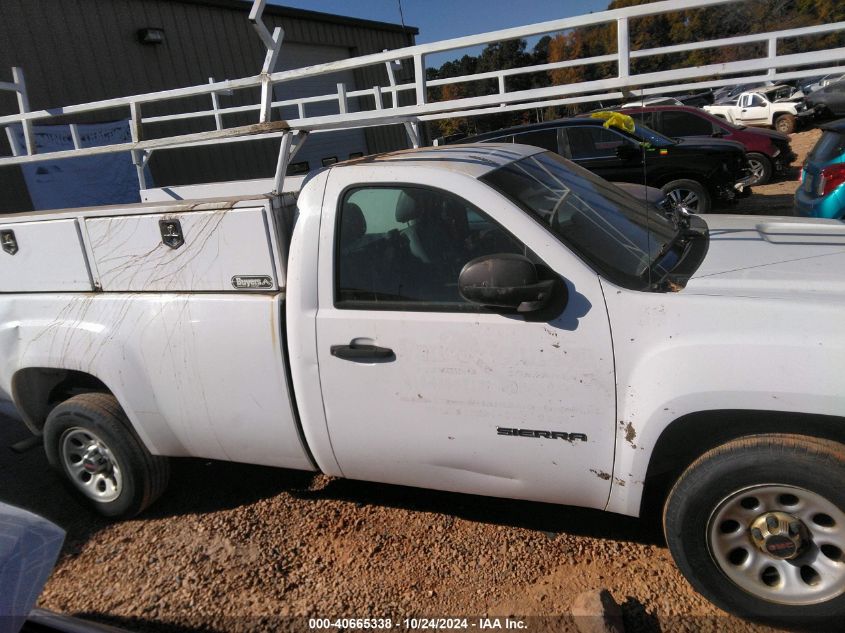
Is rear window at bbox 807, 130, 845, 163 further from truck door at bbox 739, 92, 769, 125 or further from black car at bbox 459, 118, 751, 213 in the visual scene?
truck door at bbox 739, 92, 769, 125

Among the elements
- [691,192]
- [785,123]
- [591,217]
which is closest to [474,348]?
[591,217]

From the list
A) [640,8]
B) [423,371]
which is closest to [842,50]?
[640,8]

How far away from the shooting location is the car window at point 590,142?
30.5 feet

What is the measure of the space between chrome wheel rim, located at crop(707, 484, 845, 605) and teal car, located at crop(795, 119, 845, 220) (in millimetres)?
4411

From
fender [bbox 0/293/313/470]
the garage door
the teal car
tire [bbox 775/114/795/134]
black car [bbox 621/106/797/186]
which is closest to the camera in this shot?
fender [bbox 0/293/313/470]

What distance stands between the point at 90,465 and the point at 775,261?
3.63 metres

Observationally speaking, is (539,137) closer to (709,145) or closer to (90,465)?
(709,145)

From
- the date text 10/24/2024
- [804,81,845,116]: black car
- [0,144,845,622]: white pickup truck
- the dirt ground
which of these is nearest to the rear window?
the dirt ground

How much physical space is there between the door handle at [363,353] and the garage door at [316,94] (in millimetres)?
10330

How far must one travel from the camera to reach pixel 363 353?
9.02 ft

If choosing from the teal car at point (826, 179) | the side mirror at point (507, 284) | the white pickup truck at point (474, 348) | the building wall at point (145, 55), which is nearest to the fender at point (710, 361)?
the white pickup truck at point (474, 348)

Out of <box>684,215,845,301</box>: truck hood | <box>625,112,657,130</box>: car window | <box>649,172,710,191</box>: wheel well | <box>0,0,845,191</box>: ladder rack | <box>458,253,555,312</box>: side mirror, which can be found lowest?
<box>649,172,710,191</box>: wheel well

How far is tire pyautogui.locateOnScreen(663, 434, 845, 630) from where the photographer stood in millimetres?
2197

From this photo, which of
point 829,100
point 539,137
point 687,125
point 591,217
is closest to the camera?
point 591,217
